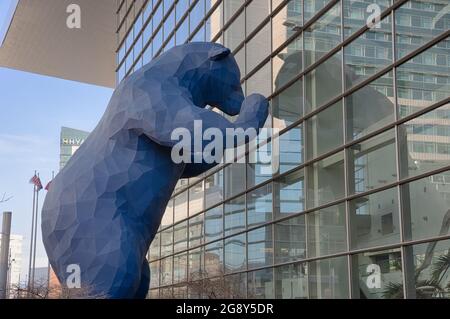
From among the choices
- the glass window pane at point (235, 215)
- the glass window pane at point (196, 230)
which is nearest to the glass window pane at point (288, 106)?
the glass window pane at point (235, 215)

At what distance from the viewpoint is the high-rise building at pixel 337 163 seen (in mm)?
8406

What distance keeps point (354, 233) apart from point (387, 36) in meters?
2.82

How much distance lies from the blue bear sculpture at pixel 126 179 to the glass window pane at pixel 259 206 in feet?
14.1

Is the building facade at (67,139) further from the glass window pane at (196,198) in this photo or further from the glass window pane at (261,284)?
the glass window pane at (261,284)

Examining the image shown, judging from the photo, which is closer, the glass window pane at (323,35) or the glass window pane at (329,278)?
the glass window pane at (329,278)

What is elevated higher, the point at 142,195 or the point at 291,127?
the point at 291,127

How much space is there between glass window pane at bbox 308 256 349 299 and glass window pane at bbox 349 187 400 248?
45 cm

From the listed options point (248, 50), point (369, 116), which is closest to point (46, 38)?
point (248, 50)

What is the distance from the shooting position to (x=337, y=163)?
10227mm

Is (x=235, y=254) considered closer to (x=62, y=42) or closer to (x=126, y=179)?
(x=126, y=179)

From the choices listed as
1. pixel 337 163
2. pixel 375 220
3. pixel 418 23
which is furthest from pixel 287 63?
pixel 375 220

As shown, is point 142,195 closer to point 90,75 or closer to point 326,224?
point 326,224

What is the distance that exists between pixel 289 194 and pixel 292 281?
146 cm
